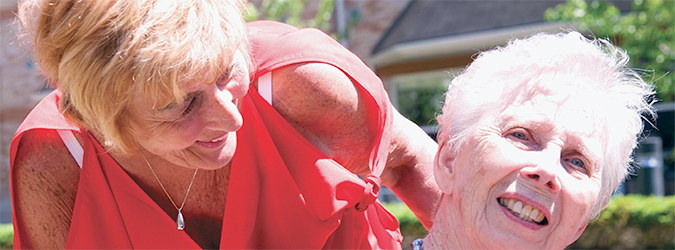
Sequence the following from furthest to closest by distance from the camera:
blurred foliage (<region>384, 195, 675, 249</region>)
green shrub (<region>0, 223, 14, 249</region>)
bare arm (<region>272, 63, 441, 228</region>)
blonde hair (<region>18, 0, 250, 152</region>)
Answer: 1. green shrub (<region>0, 223, 14, 249</region>)
2. blurred foliage (<region>384, 195, 675, 249</region>)
3. bare arm (<region>272, 63, 441, 228</region>)
4. blonde hair (<region>18, 0, 250, 152</region>)

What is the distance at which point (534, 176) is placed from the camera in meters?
1.74

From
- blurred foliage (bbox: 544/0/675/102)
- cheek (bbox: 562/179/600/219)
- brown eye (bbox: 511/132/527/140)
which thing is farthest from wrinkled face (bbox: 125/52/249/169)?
blurred foliage (bbox: 544/0/675/102)

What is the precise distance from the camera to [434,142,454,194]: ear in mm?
1950

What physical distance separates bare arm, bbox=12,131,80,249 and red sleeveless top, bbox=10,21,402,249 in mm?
34

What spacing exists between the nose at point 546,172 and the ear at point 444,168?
0.93ft

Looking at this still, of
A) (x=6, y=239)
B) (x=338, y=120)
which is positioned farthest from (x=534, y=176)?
(x=6, y=239)

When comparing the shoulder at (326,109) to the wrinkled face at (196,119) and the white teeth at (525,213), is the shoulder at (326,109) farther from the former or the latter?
the white teeth at (525,213)

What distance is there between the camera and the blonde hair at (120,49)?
1.41m

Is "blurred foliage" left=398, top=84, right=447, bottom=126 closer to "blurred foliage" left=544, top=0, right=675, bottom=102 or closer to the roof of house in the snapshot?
the roof of house

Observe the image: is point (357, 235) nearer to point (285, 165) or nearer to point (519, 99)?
point (285, 165)

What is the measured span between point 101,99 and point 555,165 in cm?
135

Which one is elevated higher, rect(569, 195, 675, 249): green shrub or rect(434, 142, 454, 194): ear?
rect(434, 142, 454, 194): ear

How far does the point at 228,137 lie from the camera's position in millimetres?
1749

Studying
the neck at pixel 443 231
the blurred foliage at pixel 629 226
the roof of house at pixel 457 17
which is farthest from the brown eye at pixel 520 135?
the roof of house at pixel 457 17
